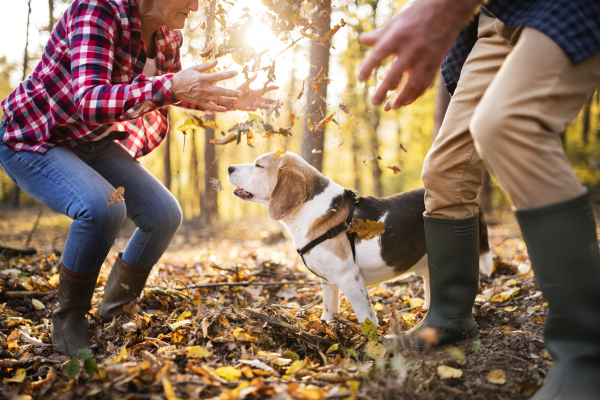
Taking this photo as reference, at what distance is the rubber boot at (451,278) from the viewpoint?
2.29 m

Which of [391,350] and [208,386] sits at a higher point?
[208,386]

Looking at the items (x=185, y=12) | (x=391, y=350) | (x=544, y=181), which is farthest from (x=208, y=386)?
(x=185, y=12)

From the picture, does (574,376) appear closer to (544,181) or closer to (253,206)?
(544,181)

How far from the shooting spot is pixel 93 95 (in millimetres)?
2289

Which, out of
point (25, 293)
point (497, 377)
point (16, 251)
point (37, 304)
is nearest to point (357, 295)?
point (497, 377)

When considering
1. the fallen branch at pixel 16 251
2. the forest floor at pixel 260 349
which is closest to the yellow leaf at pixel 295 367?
the forest floor at pixel 260 349

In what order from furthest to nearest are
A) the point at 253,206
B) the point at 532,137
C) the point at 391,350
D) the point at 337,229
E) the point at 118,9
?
1. the point at 253,206
2. the point at 337,229
3. the point at 118,9
4. the point at 391,350
5. the point at 532,137

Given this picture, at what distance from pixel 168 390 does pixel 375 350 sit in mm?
1183

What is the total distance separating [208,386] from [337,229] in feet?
5.28

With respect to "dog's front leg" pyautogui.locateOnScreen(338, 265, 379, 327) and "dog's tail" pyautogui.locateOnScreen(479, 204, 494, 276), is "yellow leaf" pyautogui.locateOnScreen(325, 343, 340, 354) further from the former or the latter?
"dog's tail" pyautogui.locateOnScreen(479, 204, 494, 276)

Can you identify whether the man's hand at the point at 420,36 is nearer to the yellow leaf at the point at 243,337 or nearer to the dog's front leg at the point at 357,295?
the yellow leaf at the point at 243,337

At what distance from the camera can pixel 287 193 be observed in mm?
3148

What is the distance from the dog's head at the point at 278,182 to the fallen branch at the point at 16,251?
355 cm

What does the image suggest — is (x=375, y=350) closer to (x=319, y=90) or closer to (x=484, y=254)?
(x=484, y=254)
